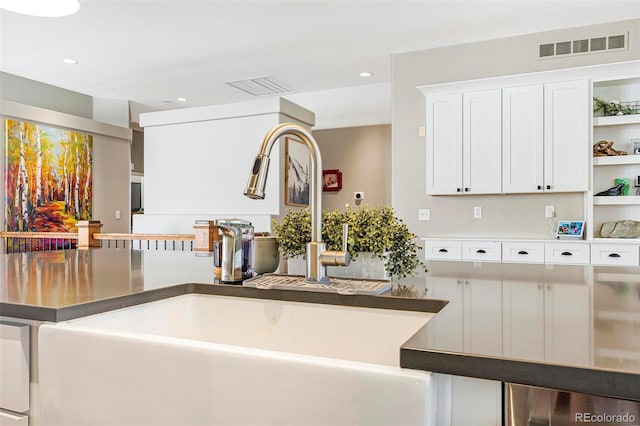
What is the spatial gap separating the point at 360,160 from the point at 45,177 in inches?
154

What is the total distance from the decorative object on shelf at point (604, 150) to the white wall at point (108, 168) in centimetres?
572

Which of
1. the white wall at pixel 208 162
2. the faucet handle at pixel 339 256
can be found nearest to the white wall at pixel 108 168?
the white wall at pixel 208 162

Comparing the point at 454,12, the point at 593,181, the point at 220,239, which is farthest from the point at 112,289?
the point at 593,181

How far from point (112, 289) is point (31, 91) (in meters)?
5.68

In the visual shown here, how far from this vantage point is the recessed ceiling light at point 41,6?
240 cm

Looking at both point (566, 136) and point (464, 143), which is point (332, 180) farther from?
point (566, 136)

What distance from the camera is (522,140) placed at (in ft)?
13.4

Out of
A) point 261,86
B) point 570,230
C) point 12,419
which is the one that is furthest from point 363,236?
point 261,86

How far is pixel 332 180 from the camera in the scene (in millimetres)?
6434

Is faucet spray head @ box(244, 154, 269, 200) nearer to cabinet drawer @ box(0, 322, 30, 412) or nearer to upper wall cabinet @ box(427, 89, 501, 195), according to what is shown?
cabinet drawer @ box(0, 322, 30, 412)

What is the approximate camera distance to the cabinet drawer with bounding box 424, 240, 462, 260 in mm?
4129

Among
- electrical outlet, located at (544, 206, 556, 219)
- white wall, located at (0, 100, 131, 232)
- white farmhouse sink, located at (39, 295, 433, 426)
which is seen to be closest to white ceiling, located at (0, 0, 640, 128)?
white wall, located at (0, 100, 131, 232)

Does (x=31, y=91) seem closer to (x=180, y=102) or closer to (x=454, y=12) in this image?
(x=180, y=102)
